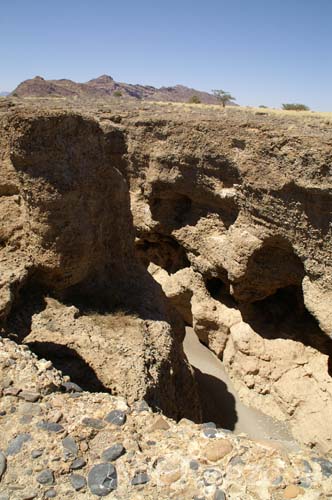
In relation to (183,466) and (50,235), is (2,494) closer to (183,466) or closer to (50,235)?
(183,466)

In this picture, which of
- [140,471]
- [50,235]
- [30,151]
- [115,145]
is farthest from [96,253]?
[115,145]

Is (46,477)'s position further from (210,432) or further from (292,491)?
(292,491)

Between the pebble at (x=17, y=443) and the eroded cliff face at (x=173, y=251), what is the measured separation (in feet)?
8.54

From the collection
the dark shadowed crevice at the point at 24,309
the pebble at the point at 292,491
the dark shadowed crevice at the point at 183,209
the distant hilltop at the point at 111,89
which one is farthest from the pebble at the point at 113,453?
the distant hilltop at the point at 111,89

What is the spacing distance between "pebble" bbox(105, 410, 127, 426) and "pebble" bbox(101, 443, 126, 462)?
265mm

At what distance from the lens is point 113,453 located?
3367mm

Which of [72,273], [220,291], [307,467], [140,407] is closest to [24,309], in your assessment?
[72,273]

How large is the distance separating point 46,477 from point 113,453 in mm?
510

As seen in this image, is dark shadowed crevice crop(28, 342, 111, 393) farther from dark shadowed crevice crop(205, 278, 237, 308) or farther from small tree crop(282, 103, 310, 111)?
small tree crop(282, 103, 310, 111)

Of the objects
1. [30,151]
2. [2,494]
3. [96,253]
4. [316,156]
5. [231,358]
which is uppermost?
[316,156]

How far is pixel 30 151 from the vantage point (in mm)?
6234

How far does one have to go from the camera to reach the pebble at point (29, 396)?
378cm

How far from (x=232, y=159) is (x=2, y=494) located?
8.26 m

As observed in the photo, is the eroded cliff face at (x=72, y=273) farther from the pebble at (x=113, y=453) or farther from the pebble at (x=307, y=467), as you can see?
the pebble at (x=307, y=467)
